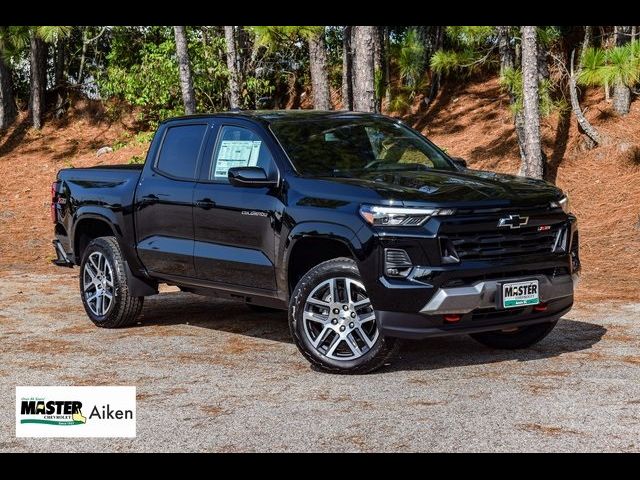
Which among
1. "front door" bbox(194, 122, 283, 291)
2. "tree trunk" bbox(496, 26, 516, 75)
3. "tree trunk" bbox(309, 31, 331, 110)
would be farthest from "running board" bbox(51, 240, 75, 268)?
"tree trunk" bbox(496, 26, 516, 75)

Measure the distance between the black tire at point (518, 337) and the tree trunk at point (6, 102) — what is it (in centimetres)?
2070

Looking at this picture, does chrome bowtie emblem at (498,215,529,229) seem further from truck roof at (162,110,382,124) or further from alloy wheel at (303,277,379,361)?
truck roof at (162,110,382,124)

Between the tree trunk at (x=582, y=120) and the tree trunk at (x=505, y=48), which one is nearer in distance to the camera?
the tree trunk at (x=582, y=120)

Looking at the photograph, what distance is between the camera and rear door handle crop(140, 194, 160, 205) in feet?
30.4

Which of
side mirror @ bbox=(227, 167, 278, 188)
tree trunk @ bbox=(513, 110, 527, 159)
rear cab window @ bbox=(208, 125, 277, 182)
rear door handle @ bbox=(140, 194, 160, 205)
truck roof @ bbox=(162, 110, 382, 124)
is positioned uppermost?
truck roof @ bbox=(162, 110, 382, 124)

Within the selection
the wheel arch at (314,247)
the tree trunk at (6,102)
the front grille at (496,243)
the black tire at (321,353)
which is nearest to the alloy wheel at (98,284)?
the wheel arch at (314,247)

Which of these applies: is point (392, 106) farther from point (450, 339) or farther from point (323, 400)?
point (323, 400)

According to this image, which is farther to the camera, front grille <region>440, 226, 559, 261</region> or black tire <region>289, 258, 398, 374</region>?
black tire <region>289, 258, 398, 374</region>

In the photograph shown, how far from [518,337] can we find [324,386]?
78.0 inches

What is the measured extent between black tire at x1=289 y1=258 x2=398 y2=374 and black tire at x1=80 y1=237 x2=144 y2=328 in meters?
2.53

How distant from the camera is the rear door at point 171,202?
8.97 metres

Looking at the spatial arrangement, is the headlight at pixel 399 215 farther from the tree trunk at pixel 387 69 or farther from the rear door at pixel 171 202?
the tree trunk at pixel 387 69

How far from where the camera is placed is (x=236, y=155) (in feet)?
28.6
